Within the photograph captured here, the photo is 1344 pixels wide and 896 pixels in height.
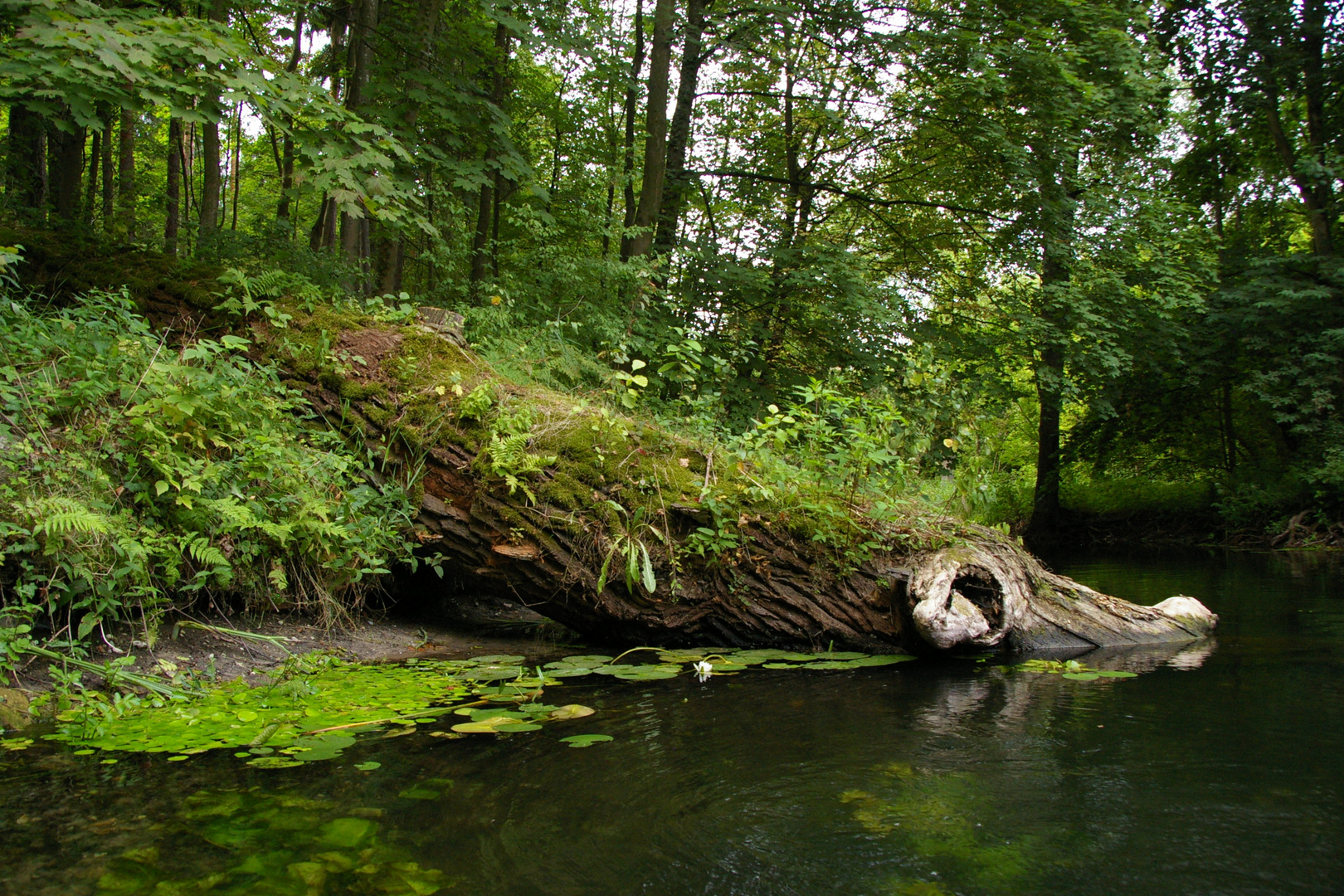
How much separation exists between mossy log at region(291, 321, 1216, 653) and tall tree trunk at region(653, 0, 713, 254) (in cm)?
664

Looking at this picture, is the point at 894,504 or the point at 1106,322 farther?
the point at 1106,322

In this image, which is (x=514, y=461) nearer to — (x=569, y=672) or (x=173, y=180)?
(x=569, y=672)

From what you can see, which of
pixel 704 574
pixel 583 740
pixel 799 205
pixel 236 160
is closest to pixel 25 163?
pixel 704 574

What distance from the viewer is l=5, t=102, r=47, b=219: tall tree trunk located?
7801mm

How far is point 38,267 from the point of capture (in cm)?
568

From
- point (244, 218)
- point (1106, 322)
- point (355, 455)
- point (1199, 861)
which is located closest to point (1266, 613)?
point (1106, 322)

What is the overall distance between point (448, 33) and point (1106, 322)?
9798 mm

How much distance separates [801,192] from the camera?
12.1m

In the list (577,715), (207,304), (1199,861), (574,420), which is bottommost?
(577,715)

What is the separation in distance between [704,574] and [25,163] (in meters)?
8.72

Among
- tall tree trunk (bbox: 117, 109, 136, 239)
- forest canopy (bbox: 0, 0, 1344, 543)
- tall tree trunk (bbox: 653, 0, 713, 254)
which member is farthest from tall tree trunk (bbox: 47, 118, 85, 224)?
tall tree trunk (bbox: 653, 0, 713, 254)

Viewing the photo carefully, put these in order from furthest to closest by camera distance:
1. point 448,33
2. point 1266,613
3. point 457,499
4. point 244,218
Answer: point 244,218 < point 448,33 < point 1266,613 < point 457,499

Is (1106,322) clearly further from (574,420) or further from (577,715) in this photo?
(577,715)

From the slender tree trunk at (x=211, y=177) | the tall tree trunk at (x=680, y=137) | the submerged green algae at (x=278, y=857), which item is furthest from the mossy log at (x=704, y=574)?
the slender tree trunk at (x=211, y=177)
